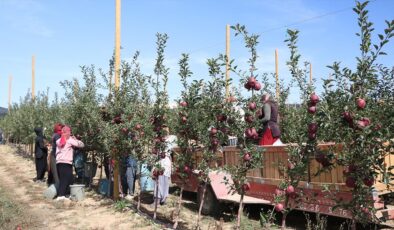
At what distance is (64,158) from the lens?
34.4ft

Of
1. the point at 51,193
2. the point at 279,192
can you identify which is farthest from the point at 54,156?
the point at 279,192

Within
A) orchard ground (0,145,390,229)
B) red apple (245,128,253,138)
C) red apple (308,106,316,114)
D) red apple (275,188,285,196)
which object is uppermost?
red apple (308,106,316,114)

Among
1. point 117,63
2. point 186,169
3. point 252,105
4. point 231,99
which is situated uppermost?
point 117,63

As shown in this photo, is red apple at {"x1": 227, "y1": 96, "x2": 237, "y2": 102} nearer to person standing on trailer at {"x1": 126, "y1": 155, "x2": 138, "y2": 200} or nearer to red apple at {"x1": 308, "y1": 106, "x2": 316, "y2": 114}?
red apple at {"x1": 308, "y1": 106, "x2": 316, "y2": 114}

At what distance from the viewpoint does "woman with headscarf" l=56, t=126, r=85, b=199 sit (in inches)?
411

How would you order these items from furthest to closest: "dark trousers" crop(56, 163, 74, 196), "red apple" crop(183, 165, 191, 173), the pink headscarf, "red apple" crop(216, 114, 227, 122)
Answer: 1. "dark trousers" crop(56, 163, 74, 196)
2. the pink headscarf
3. "red apple" crop(183, 165, 191, 173)
4. "red apple" crop(216, 114, 227, 122)

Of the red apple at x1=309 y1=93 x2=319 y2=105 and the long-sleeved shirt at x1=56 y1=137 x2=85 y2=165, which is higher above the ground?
the red apple at x1=309 y1=93 x2=319 y2=105

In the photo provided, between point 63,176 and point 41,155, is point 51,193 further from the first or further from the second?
point 41,155

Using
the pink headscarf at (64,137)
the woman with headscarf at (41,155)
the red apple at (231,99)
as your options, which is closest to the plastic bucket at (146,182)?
the pink headscarf at (64,137)

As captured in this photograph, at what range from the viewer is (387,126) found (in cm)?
365

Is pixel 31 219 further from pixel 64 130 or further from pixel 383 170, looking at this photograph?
pixel 383 170

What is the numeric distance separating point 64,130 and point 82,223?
3122mm

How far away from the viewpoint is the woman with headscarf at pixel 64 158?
10.4m

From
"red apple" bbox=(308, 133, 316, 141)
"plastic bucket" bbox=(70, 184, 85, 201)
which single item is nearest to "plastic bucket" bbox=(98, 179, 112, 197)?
"plastic bucket" bbox=(70, 184, 85, 201)
